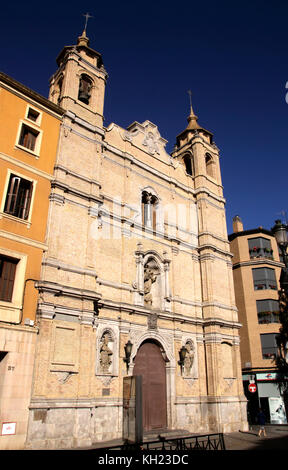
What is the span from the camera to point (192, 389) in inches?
849

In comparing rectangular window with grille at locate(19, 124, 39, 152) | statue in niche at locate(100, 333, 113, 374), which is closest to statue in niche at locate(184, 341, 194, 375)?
statue in niche at locate(100, 333, 113, 374)

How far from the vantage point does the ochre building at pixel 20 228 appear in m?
13.5

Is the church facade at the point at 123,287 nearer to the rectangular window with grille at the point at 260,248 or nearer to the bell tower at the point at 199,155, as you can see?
the bell tower at the point at 199,155

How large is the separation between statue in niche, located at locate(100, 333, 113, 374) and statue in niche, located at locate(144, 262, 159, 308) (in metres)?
4.14

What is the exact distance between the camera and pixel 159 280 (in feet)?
74.4

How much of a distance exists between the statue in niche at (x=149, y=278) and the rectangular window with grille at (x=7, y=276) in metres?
8.78

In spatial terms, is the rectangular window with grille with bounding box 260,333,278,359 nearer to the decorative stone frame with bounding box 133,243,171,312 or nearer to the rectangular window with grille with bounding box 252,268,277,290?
the rectangular window with grille with bounding box 252,268,277,290

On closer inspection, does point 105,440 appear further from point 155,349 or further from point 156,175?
point 156,175

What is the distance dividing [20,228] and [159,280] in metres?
9.95

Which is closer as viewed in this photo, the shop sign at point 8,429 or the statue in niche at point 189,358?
the shop sign at point 8,429

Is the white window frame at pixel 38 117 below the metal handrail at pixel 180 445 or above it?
above

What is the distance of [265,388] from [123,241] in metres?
19.4

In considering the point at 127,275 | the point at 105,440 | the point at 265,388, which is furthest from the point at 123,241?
the point at 265,388

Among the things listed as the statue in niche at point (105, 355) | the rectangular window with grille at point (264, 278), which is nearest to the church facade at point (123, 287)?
the statue in niche at point (105, 355)
